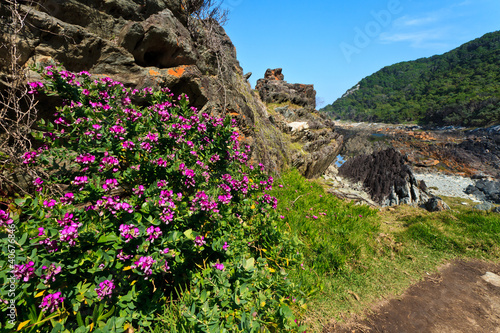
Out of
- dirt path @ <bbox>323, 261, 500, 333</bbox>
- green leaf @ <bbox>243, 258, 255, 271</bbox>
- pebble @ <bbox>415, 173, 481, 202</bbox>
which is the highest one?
pebble @ <bbox>415, 173, 481, 202</bbox>

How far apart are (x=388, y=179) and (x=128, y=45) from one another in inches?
586

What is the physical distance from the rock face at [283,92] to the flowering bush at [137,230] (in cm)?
1466

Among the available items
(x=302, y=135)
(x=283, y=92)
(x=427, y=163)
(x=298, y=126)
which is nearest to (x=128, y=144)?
(x=302, y=135)

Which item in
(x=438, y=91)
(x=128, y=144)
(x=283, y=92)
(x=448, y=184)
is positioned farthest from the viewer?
(x=438, y=91)

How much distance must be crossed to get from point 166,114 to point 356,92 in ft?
615

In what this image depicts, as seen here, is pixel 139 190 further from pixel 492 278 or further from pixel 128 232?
pixel 492 278

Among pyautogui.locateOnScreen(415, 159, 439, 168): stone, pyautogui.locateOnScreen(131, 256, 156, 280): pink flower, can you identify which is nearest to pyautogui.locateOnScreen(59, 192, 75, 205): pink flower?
pyautogui.locateOnScreen(131, 256, 156, 280): pink flower

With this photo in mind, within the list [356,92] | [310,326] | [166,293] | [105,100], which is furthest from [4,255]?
[356,92]

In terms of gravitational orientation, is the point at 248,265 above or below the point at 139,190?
below

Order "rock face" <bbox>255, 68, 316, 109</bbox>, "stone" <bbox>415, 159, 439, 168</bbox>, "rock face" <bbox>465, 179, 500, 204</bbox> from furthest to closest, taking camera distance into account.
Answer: "stone" <bbox>415, 159, 439, 168</bbox>, "rock face" <bbox>255, 68, 316, 109</bbox>, "rock face" <bbox>465, 179, 500, 204</bbox>

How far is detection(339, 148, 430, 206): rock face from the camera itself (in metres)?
12.2

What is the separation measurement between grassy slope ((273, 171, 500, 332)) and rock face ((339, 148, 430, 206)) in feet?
18.6

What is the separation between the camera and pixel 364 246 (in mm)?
4613

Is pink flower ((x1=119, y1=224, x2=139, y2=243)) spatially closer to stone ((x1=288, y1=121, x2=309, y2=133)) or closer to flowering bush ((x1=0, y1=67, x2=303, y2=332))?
flowering bush ((x1=0, y1=67, x2=303, y2=332))
